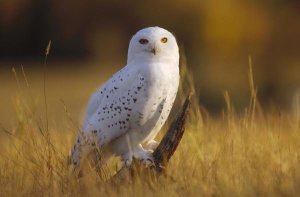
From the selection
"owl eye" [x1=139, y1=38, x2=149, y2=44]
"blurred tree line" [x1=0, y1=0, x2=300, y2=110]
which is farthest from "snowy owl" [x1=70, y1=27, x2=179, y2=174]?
"blurred tree line" [x1=0, y1=0, x2=300, y2=110]

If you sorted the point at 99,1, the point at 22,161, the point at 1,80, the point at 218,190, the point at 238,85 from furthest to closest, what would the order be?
the point at 99,1
the point at 1,80
the point at 238,85
the point at 22,161
the point at 218,190

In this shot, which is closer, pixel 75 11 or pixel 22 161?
pixel 22 161

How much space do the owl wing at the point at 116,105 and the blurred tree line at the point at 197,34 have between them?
384 inches

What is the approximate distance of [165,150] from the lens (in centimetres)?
533

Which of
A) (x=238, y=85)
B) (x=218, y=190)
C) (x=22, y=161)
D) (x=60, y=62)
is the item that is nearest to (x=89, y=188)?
(x=218, y=190)

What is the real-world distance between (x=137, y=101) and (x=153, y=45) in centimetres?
34

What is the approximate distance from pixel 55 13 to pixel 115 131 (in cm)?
1765

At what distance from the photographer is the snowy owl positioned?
5414 millimetres

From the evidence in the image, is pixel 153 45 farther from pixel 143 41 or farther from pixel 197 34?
pixel 197 34

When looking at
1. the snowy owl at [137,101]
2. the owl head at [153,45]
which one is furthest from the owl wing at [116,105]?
the owl head at [153,45]

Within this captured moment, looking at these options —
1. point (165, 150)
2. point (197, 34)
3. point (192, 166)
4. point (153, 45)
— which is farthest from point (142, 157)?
point (197, 34)

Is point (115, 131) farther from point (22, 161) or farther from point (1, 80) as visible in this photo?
point (1, 80)

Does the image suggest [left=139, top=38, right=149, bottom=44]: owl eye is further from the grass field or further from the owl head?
the grass field

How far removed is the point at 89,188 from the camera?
189 inches
